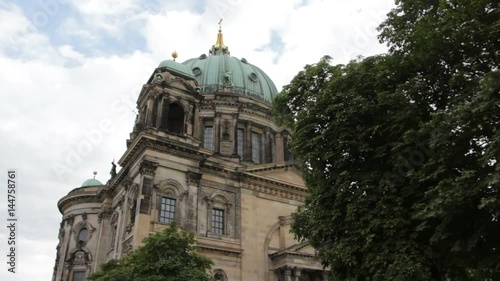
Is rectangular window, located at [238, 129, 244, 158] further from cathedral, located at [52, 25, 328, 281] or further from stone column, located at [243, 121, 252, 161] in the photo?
stone column, located at [243, 121, 252, 161]

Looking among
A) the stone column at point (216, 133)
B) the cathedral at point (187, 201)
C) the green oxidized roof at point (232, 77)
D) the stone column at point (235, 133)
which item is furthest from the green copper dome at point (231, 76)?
the cathedral at point (187, 201)

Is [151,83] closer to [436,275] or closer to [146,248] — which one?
[146,248]

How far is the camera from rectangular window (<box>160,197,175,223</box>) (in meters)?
27.5

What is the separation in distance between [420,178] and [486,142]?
1834 mm

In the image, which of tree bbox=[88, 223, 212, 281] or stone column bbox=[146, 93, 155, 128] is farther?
stone column bbox=[146, 93, 155, 128]

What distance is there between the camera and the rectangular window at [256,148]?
40.2 meters

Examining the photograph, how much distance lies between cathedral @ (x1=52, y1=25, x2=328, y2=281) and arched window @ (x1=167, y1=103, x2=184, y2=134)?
0.23 feet

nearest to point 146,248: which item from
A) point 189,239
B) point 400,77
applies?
point 189,239

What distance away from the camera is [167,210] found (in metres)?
27.8

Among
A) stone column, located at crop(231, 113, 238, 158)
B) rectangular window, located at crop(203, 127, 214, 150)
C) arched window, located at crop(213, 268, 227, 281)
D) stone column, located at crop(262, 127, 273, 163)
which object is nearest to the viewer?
arched window, located at crop(213, 268, 227, 281)

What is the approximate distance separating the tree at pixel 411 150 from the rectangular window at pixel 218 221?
43.4 ft

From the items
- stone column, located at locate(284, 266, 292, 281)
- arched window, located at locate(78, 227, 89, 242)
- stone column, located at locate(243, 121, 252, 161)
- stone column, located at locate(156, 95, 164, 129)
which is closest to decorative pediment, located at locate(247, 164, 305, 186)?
stone column, located at locate(243, 121, 252, 161)

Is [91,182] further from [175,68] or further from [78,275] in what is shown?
[175,68]

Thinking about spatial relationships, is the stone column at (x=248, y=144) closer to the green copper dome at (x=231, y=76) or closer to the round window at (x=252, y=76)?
the green copper dome at (x=231, y=76)
